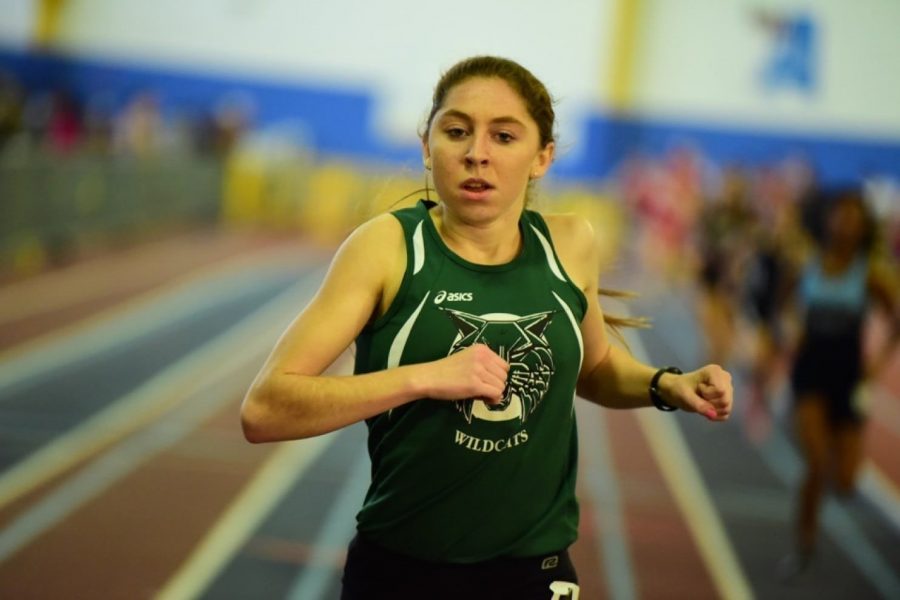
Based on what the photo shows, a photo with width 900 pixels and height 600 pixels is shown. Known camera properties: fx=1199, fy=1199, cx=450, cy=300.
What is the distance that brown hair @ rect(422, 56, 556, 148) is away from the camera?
2.44 metres

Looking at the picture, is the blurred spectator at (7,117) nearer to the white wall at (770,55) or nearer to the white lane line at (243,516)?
the white lane line at (243,516)

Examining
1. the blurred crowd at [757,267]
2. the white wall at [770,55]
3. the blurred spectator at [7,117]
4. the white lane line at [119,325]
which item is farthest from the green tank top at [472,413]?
the white wall at [770,55]

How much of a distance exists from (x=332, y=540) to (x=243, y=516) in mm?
594

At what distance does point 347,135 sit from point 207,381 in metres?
18.9

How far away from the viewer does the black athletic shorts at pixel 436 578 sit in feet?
8.22

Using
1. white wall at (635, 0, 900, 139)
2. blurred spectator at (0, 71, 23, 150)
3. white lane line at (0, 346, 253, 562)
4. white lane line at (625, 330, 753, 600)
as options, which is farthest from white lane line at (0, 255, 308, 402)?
white wall at (635, 0, 900, 139)

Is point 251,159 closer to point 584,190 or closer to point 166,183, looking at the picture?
point 166,183

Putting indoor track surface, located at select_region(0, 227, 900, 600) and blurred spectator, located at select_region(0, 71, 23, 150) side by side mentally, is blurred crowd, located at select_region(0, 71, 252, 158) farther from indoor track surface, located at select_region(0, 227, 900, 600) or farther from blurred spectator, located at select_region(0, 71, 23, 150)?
indoor track surface, located at select_region(0, 227, 900, 600)

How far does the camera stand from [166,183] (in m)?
20.5

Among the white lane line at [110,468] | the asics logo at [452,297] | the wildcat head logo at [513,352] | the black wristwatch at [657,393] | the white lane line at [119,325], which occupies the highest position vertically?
the asics logo at [452,297]

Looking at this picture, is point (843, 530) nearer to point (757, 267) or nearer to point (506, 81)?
point (757, 267)

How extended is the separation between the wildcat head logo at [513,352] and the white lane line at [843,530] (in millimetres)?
4437

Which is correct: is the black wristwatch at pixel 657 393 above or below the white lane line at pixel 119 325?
above

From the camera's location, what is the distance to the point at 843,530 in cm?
728
